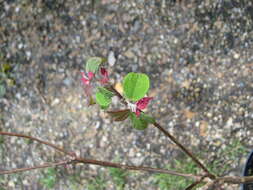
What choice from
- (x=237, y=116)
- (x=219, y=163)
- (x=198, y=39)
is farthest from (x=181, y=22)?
(x=219, y=163)

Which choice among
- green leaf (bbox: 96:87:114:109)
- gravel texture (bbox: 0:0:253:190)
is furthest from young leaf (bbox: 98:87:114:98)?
gravel texture (bbox: 0:0:253:190)

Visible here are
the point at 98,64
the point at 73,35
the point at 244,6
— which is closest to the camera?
the point at 98,64

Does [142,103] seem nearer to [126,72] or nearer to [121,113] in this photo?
[121,113]

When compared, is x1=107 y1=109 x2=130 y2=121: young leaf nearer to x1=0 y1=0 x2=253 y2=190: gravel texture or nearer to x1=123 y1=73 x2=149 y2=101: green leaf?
x1=123 y1=73 x2=149 y2=101: green leaf

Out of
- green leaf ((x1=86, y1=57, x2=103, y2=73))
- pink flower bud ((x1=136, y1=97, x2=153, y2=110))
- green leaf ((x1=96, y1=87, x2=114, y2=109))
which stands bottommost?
pink flower bud ((x1=136, y1=97, x2=153, y2=110))

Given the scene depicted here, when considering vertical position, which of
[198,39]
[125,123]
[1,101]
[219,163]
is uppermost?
[198,39]

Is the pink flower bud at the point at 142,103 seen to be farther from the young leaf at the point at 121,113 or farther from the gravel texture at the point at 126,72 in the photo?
the gravel texture at the point at 126,72

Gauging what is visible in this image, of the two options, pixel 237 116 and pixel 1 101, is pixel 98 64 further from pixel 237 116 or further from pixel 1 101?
pixel 1 101
